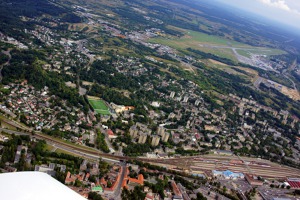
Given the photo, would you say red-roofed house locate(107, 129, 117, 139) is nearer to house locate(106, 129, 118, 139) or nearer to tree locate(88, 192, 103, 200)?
house locate(106, 129, 118, 139)

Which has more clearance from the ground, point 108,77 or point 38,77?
point 38,77

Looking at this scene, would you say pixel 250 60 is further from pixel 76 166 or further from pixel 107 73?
pixel 76 166

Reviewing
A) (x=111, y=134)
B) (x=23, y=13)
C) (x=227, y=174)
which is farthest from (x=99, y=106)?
(x=23, y=13)

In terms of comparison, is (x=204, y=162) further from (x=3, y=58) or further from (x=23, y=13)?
(x=23, y=13)

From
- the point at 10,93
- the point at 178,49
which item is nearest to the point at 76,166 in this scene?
the point at 10,93

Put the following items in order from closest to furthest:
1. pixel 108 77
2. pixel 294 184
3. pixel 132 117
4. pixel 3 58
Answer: pixel 294 184, pixel 132 117, pixel 3 58, pixel 108 77

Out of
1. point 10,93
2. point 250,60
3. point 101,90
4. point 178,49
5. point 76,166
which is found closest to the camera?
point 76,166

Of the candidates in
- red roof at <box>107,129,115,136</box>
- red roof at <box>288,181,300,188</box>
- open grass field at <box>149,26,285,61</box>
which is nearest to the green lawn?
red roof at <box>107,129,115,136</box>
